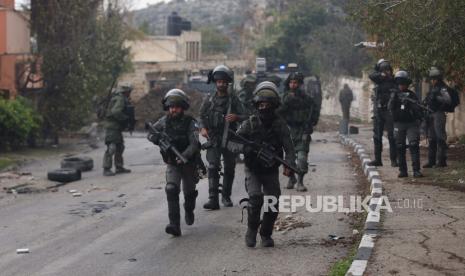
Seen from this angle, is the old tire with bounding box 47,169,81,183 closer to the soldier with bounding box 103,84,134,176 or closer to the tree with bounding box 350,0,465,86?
the soldier with bounding box 103,84,134,176

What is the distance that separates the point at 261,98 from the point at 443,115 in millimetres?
6948

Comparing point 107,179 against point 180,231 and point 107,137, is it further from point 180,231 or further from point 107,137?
point 180,231

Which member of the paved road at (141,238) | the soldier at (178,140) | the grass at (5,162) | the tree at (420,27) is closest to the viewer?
the paved road at (141,238)

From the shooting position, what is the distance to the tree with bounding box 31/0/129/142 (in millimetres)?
26000

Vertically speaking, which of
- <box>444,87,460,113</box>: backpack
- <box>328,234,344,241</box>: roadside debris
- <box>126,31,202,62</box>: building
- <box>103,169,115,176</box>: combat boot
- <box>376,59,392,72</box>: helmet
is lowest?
<box>103,169,115,176</box>: combat boot

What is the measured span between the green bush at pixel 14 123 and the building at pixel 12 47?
2.49 meters

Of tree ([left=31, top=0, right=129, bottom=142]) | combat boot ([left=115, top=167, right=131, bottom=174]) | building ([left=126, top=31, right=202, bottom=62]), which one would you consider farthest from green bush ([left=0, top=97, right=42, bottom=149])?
building ([left=126, top=31, right=202, bottom=62])

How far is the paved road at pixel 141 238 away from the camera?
8.59 m

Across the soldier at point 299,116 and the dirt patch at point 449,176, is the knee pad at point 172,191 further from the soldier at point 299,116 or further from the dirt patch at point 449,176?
the dirt patch at point 449,176

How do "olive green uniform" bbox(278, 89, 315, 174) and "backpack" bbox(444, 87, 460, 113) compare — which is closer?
"olive green uniform" bbox(278, 89, 315, 174)

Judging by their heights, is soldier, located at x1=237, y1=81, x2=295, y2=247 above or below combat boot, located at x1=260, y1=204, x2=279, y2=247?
above

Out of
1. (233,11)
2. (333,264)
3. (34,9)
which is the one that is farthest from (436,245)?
(233,11)

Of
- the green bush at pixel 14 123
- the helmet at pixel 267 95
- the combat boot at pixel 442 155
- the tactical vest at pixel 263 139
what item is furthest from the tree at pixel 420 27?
the green bush at pixel 14 123

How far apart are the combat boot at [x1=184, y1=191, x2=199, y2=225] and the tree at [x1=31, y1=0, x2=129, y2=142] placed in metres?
15.9
